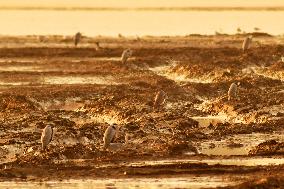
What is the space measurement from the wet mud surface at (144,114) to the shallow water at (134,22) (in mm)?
17085

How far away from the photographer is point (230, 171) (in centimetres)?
1778

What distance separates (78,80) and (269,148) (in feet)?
49.7

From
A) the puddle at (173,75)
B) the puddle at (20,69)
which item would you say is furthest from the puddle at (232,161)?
the puddle at (20,69)

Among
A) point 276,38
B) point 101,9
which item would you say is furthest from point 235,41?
point 101,9

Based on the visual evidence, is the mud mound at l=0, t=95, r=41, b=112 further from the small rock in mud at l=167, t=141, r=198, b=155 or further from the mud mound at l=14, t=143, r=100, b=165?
the small rock in mud at l=167, t=141, r=198, b=155

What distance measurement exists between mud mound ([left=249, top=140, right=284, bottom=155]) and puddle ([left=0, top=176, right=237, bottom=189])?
2690mm

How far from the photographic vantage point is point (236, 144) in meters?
20.9

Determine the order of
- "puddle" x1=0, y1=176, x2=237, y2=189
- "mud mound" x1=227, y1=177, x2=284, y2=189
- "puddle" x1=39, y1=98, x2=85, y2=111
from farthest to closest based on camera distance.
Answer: "puddle" x1=39, y1=98, x2=85, y2=111
"puddle" x1=0, y1=176, x2=237, y2=189
"mud mound" x1=227, y1=177, x2=284, y2=189

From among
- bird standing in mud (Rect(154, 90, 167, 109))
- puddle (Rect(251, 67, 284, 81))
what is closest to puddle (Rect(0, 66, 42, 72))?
puddle (Rect(251, 67, 284, 81))

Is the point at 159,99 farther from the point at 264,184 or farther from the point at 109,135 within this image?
the point at 264,184

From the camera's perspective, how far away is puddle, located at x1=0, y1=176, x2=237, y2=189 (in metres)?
16.8

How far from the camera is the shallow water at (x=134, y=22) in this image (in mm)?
61875

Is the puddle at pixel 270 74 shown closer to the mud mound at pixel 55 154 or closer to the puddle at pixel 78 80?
the puddle at pixel 78 80

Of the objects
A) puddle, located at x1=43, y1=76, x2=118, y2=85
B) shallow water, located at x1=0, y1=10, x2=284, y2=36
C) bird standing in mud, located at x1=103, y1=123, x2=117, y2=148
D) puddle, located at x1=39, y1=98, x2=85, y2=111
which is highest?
shallow water, located at x1=0, y1=10, x2=284, y2=36
